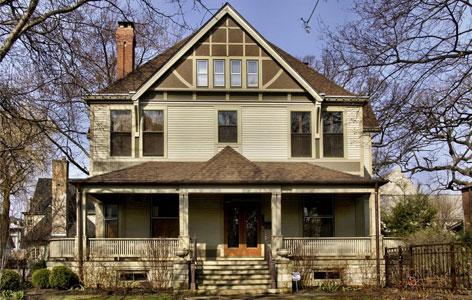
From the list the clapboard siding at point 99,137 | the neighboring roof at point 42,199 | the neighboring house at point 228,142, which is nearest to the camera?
the neighboring house at point 228,142

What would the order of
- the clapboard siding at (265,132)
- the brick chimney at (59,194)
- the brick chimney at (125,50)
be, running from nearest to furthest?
1. the clapboard siding at (265,132)
2. the brick chimney at (125,50)
3. the brick chimney at (59,194)

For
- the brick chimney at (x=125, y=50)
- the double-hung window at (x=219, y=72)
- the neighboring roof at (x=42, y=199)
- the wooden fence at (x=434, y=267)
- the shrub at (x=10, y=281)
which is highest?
the brick chimney at (x=125, y=50)

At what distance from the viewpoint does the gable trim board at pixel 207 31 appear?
22297 millimetres

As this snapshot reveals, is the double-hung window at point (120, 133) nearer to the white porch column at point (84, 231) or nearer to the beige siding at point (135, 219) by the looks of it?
the beige siding at point (135, 219)

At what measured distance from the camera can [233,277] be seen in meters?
19.5

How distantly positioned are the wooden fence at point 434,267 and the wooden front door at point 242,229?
542cm

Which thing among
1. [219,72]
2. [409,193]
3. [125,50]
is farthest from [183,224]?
[409,193]

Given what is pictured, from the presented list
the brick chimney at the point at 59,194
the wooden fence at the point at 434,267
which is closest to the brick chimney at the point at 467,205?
the wooden fence at the point at 434,267

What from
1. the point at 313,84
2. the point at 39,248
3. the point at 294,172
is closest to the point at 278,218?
the point at 294,172

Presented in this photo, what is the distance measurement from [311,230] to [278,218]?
308cm

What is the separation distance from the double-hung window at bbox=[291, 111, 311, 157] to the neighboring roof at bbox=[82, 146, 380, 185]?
0.55 meters

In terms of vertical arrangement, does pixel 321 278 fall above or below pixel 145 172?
below

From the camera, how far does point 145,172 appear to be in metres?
21.4

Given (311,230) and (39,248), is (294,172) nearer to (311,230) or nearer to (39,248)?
(311,230)
